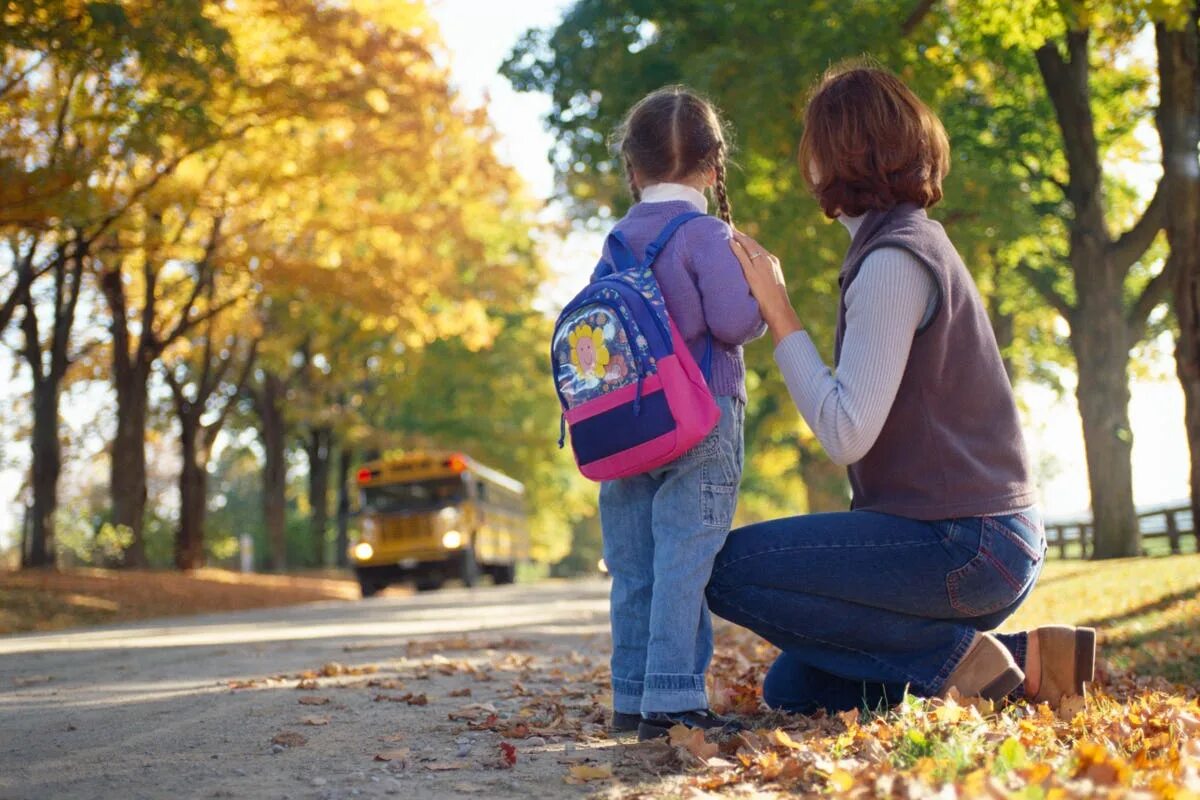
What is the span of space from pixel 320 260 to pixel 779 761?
1867 centimetres

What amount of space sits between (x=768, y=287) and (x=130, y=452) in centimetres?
2055

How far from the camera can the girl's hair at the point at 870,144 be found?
3.86 m

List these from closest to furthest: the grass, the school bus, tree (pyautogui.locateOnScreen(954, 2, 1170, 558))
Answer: the grass < tree (pyautogui.locateOnScreen(954, 2, 1170, 558)) < the school bus

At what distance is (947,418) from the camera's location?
12.5 ft

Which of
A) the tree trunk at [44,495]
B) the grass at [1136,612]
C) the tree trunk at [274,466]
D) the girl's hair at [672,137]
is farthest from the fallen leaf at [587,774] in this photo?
the tree trunk at [274,466]

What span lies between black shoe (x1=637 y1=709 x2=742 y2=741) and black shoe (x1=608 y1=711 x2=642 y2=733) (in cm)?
29

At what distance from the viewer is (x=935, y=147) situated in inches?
156

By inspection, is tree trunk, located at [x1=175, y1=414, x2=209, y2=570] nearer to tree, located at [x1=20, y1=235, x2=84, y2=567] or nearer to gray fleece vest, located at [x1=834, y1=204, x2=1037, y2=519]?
tree, located at [x1=20, y1=235, x2=84, y2=567]

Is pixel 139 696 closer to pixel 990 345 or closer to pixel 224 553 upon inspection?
pixel 990 345

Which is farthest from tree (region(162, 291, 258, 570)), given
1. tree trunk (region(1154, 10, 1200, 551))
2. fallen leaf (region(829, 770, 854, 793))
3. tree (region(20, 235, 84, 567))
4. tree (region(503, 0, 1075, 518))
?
fallen leaf (region(829, 770, 854, 793))

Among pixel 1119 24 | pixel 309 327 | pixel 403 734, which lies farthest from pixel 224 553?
pixel 403 734

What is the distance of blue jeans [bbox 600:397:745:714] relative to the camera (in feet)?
13.0

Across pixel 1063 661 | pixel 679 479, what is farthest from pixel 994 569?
pixel 679 479

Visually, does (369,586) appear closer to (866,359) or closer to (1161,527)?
(1161,527)
